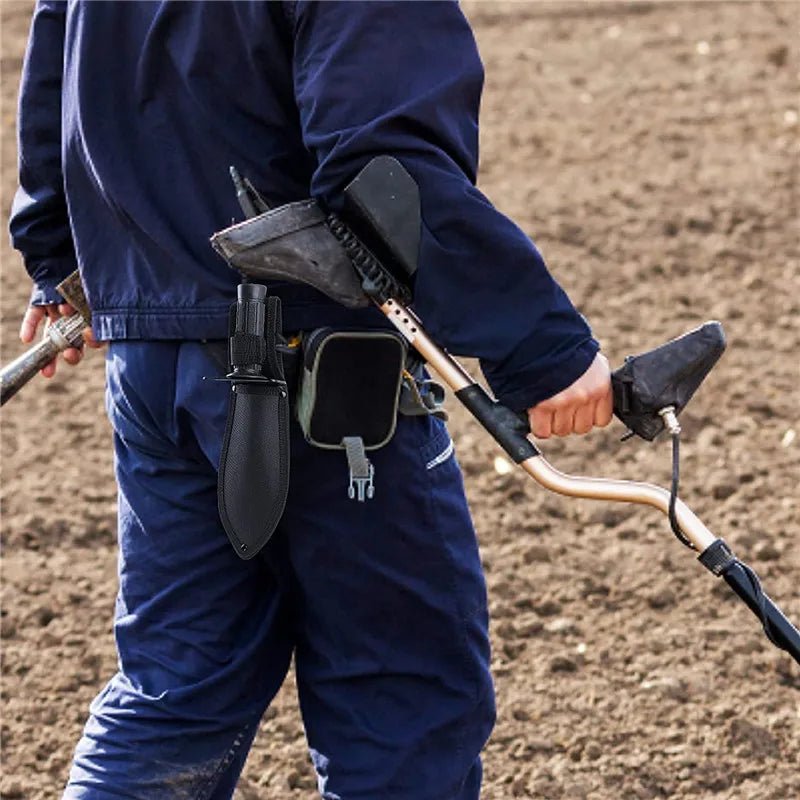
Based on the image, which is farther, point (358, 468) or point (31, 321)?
point (31, 321)

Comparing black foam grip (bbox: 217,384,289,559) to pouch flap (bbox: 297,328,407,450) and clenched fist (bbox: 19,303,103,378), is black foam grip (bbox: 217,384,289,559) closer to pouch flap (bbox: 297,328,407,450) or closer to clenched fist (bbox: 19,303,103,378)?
pouch flap (bbox: 297,328,407,450)

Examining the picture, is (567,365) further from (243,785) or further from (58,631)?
(58,631)

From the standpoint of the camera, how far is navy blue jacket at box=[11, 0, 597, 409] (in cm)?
262

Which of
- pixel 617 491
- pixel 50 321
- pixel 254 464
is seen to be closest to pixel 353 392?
pixel 254 464

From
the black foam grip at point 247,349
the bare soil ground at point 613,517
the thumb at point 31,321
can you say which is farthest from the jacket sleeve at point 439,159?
the bare soil ground at point 613,517

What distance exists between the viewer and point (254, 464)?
2.75 metres

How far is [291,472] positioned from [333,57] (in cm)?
72

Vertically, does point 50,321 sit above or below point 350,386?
below

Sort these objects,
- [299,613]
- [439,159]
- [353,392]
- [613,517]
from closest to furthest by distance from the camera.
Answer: [439,159] → [353,392] → [299,613] → [613,517]

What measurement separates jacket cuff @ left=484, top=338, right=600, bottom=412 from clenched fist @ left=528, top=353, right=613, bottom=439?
0.04ft

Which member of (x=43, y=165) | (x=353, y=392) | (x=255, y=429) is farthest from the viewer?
(x=43, y=165)

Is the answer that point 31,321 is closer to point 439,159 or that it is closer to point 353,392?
point 353,392

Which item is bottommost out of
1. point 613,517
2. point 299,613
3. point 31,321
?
point 613,517

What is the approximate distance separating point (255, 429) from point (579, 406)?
506 mm
